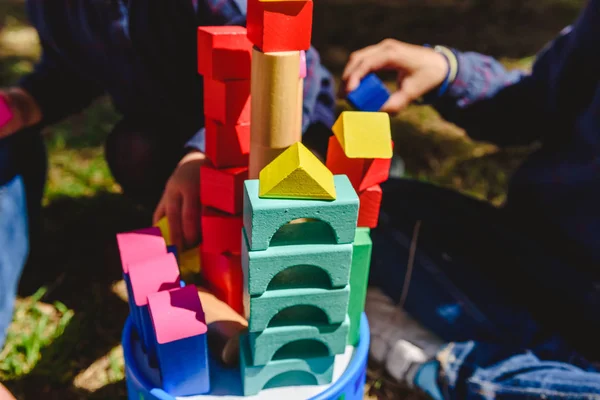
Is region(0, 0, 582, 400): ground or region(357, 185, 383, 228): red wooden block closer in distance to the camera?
region(357, 185, 383, 228): red wooden block

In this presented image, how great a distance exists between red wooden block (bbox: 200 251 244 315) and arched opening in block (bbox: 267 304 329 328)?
0.10 m

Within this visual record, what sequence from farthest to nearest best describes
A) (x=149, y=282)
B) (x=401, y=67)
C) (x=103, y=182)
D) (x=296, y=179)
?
(x=103, y=182) → (x=401, y=67) → (x=149, y=282) → (x=296, y=179)

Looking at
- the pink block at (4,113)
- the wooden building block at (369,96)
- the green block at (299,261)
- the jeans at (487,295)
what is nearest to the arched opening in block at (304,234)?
the green block at (299,261)

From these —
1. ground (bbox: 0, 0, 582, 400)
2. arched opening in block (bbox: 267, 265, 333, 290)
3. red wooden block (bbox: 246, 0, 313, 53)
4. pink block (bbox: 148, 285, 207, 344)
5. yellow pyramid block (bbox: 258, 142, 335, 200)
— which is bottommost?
ground (bbox: 0, 0, 582, 400)

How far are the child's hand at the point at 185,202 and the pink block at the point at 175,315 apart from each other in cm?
19

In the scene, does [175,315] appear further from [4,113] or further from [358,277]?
[4,113]

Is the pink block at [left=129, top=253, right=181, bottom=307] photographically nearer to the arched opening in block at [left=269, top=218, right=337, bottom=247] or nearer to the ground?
the arched opening in block at [left=269, top=218, right=337, bottom=247]

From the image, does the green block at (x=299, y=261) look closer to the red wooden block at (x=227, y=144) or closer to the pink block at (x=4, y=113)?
the red wooden block at (x=227, y=144)

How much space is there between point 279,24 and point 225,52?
0.30 ft

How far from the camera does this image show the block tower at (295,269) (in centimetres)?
58

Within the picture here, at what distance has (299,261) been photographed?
62 cm

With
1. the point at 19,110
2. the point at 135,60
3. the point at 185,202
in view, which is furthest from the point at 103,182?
the point at 185,202

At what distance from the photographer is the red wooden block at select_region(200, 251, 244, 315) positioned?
2.47ft

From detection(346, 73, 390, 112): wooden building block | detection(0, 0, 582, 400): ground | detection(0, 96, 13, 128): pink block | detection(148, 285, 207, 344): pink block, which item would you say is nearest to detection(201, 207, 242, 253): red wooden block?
detection(148, 285, 207, 344): pink block
